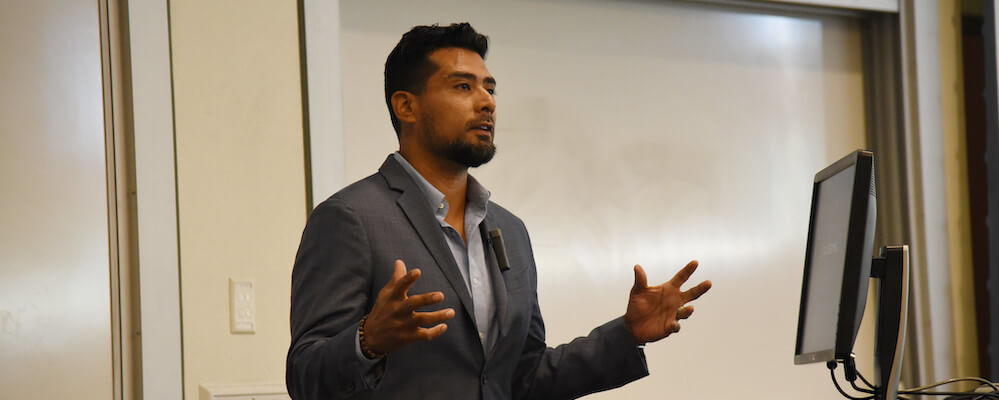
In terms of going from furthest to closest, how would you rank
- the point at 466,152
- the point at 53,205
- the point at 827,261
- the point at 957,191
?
the point at 957,191 < the point at 53,205 < the point at 466,152 < the point at 827,261

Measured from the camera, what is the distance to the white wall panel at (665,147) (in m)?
3.29

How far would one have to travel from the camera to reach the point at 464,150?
184 centimetres

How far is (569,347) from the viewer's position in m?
1.91

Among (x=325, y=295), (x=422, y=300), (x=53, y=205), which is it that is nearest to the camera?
→ (x=422, y=300)

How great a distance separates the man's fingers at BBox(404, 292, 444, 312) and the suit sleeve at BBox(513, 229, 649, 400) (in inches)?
20.5

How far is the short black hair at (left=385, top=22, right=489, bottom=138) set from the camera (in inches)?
75.7

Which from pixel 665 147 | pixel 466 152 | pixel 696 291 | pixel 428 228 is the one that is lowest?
pixel 696 291

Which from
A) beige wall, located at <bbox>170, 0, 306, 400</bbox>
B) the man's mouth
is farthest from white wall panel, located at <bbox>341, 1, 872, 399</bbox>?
the man's mouth

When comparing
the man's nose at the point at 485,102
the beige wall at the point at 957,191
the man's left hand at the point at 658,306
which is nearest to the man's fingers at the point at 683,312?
the man's left hand at the point at 658,306

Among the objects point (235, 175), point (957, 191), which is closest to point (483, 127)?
point (235, 175)

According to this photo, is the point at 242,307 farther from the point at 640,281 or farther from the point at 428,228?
the point at 640,281

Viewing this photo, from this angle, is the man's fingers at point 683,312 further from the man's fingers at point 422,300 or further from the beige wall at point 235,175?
the beige wall at point 235,175

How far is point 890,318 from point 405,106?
83 centimetres

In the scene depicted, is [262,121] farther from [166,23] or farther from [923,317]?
[923,317]
